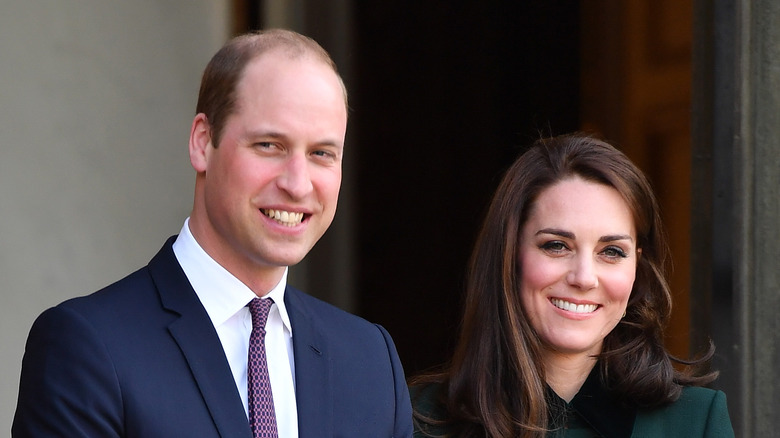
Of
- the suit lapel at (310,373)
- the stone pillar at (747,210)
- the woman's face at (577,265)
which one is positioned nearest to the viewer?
the suit lapel at (310,373)

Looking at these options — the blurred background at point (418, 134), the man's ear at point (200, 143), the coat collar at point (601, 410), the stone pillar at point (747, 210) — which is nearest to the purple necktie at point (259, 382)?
the man's ear at point (200, 143)

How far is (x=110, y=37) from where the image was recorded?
447 centimetres

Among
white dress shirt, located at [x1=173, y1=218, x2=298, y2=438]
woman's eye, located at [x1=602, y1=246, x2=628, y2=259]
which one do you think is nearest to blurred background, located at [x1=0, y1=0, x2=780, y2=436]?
woman's eye, located at [x1=602, y1=246, x2=628, y2=259]

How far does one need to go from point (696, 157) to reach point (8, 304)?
8.08 feet

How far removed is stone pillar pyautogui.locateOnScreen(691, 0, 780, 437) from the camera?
3766 millimetres

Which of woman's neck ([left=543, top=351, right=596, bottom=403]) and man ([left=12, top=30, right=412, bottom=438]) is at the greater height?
man ([left=12, top=30, right=412, bottom=438])

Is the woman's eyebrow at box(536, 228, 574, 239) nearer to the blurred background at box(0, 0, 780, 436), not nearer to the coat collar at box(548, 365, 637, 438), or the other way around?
the coat collar at box(548, 365, 637, 438)

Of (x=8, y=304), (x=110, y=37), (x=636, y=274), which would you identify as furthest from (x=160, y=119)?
(x=636, y=274)

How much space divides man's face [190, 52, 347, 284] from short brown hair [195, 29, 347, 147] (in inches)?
0.7

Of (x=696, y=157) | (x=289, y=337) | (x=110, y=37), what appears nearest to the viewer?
(x=289, y=337)

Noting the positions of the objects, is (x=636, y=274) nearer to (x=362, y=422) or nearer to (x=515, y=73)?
(x=362, y=422)

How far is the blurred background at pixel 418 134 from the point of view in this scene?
379 centimetres

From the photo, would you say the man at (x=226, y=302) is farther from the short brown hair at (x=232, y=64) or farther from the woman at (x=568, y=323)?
the woman at (x=568, y=323)

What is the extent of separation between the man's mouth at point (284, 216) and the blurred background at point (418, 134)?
136 centimetres
